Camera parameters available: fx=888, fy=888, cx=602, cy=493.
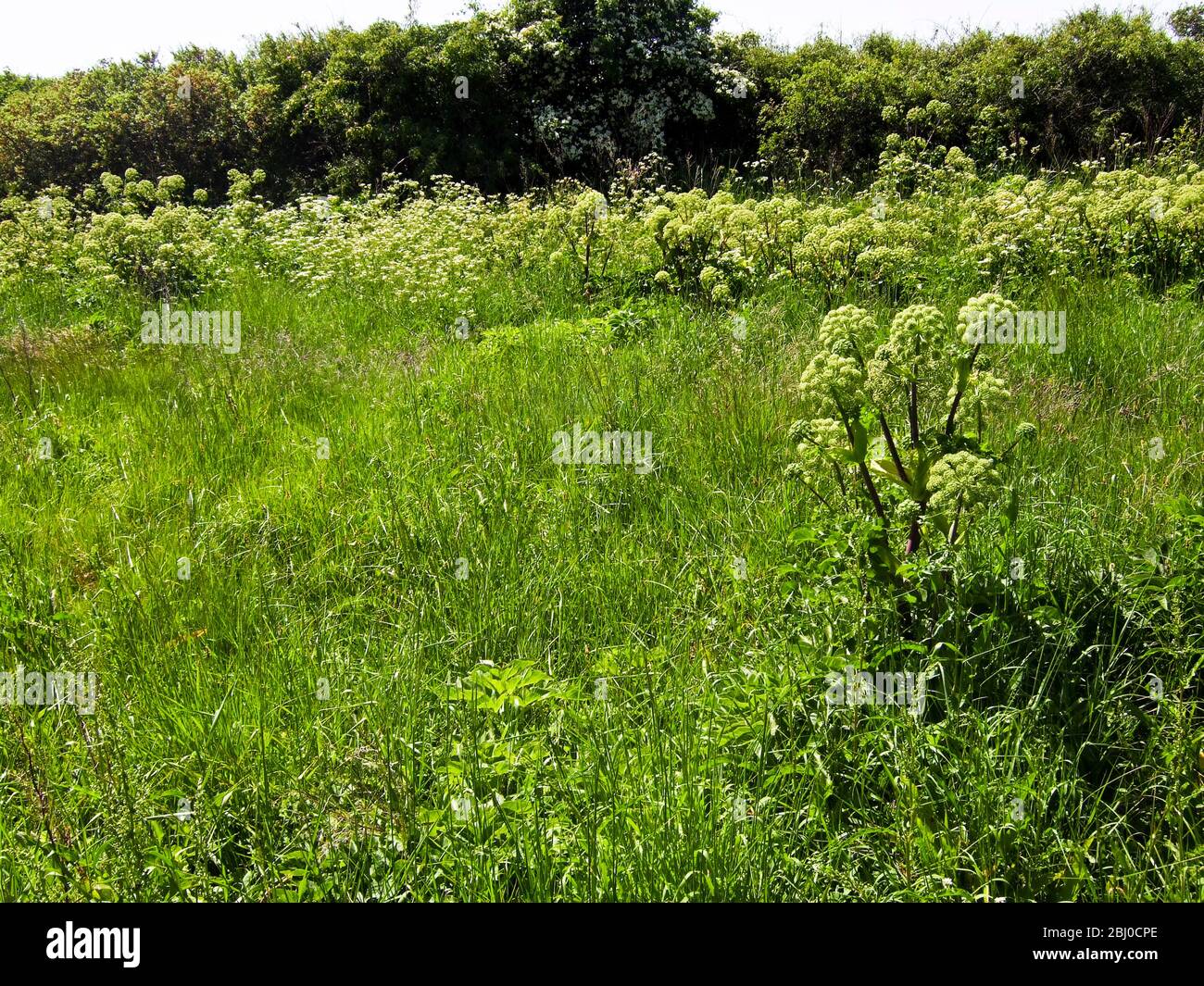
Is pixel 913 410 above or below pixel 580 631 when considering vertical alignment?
above

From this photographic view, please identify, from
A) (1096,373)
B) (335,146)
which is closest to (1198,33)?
(335,146)

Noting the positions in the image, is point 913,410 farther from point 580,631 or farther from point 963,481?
point 580,631

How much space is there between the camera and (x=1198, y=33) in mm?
19844

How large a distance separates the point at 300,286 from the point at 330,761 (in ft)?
22.6

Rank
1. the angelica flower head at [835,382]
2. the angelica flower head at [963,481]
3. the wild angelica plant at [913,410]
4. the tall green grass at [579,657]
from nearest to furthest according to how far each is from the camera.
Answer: the tall green grass at [579,657]
the angelica flower head at [963,481]
the wild angelica plant at [913,410]
the angelica flower head at [835,382]

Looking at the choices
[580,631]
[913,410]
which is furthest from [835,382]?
[580,631]

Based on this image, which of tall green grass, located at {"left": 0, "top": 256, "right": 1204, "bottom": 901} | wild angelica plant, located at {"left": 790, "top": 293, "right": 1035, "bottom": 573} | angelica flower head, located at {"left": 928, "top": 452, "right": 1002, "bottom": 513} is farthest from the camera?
wild angelica plant, located at {"left": 790, "top": 293, "right": 1035, "bottom": 573}

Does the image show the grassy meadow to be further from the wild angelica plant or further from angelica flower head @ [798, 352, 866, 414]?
angelica flower head @ [798, 352, 866, 414]

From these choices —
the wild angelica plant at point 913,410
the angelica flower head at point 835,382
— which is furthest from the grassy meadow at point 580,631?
the angelica flower head at point 835,382

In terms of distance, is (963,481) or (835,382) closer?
(963,481)

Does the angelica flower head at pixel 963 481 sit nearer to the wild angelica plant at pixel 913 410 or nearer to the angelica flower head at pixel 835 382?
the wild angelica plant at pixel 913 410

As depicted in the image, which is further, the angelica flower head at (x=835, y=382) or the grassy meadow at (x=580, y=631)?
the angelica flower head at (x=835, y=382)

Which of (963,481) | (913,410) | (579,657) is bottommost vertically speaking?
(579,657)

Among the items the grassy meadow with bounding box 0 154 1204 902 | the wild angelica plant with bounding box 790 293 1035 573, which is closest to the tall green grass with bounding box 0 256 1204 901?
the grassy meadow with bounding box 0 154 1204 902
